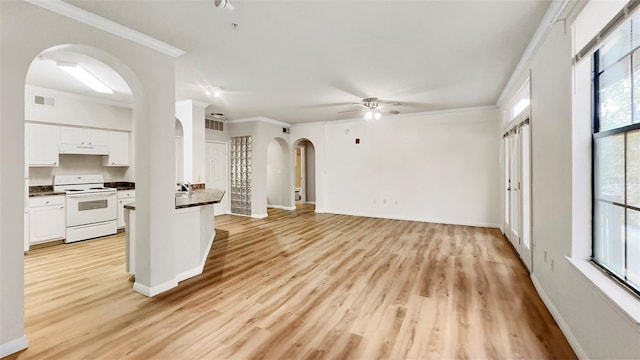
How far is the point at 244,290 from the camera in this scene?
281 centimetres

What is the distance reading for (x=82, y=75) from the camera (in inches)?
143

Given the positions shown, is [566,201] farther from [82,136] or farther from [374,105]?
[82,136]

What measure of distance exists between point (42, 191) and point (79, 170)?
693 millimetres

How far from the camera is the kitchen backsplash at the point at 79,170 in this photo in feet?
15.3

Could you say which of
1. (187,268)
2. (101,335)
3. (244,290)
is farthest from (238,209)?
(101,335)

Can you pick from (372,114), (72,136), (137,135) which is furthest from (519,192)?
(72,136)

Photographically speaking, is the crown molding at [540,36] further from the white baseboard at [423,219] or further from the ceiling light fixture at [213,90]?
the ceiling light fixture at [213,90]

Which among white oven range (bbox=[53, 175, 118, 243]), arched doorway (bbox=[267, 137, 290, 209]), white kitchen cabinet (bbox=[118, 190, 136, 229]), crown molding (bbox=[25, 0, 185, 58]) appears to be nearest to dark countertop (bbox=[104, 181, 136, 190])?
white kitchen cabinet (bbox=[118, 190, 136, 229])

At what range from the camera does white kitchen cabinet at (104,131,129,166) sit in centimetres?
533

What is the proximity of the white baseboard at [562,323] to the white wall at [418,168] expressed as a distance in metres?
3.43

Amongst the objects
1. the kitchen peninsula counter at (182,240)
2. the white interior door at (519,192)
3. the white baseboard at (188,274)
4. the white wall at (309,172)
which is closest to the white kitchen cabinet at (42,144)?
the kitchen peninsula counter at (182,240)

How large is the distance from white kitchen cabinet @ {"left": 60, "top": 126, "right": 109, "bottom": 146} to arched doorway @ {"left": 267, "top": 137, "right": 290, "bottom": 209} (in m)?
4.18

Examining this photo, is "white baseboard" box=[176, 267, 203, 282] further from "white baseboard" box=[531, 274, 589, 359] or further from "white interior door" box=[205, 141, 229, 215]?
"white interior door" box=[205, 141, 229, 215]

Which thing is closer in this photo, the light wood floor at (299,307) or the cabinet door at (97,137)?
the light wood floor at (299,307)
